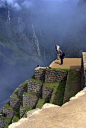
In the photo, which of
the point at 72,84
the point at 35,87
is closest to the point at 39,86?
the point at 35,87

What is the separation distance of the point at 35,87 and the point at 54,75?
181 centimetres

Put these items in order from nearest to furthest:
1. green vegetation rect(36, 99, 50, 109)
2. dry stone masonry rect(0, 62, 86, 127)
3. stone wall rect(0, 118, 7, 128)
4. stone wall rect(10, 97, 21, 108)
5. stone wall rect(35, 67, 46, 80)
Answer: green vegetation rect(36, 99, 50, 109)
dry stone masonry rect(0, 62, 86, 127)
stone wall rect(35, 67, 46, 80)
stone wall rect(10, 97, 21, 108)
stone wall rect(0, 118, 7, 128)

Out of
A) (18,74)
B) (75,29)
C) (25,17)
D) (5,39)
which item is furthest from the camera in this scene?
(25,17)

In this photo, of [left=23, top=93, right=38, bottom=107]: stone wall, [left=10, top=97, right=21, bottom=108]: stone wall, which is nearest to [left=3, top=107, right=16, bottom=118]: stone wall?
[left=10, top=97, right=21, bottom=108]: stone wall

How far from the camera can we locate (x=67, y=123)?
3828 mm

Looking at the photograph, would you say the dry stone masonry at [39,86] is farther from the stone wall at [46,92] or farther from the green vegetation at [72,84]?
the green vegetation at [72,84]

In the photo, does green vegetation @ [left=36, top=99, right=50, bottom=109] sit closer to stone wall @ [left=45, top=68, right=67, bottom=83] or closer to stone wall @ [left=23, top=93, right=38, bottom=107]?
stone wall @ [left=23, top=93, right=38, bottom=107]

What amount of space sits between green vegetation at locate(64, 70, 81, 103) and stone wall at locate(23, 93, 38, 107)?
324 cm

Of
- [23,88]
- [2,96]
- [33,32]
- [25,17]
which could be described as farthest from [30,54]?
[23,88]

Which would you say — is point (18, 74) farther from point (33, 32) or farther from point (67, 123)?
point (67, 123)

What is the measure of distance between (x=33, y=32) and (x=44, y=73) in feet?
162

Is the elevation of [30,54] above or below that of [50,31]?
below

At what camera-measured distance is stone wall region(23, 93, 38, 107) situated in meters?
13.0

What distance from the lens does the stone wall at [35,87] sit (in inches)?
513
